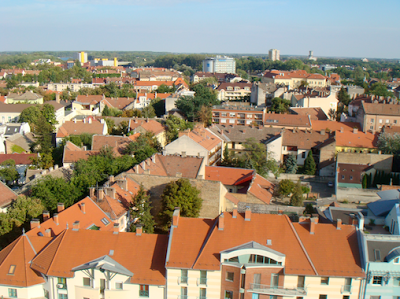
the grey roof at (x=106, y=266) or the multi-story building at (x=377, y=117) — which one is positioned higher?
the multi-story building at (x=377, y=117)

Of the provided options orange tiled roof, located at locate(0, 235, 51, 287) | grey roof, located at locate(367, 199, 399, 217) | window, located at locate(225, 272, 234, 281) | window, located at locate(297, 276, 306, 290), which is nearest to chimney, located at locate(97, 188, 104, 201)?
orange tiled roof, located at locate(0, 235, 51, 287)

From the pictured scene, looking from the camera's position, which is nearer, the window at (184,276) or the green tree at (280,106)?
the window at (184,276)

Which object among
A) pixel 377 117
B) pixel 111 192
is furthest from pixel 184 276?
pixel 377 117

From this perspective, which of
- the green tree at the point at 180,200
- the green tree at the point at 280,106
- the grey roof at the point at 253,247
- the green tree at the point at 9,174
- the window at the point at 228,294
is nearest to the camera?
the grey roof at the point at 253,247

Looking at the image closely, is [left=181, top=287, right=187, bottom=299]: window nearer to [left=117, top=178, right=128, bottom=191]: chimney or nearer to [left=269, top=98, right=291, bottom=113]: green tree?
[left=117, top=178, right=128, bottom=191]: chimney

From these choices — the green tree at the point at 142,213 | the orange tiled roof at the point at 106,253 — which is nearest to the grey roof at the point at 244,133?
the green tree at the point at 142,213

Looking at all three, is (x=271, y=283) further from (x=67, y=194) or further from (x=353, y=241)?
(x=67, y=194)

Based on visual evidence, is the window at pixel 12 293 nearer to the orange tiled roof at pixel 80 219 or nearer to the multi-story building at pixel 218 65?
the orange tiled roof at pixel 80 219
